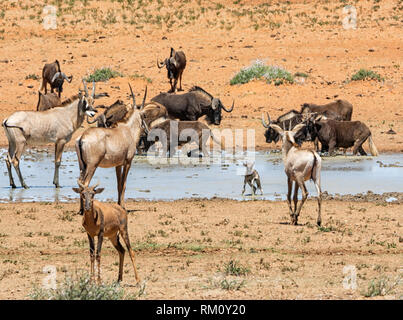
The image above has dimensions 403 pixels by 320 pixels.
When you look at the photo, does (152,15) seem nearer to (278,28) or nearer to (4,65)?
(278,28)

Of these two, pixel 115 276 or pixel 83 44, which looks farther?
pixel 83 44

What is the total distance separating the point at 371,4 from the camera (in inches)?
1721

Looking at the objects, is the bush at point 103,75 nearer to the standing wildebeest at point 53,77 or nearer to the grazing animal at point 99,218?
the standing wildebeest at point 53,77

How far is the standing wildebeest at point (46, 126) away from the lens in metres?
15.5

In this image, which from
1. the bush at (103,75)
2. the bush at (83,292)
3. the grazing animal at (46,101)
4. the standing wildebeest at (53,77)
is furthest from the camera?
the bush at (103,75)

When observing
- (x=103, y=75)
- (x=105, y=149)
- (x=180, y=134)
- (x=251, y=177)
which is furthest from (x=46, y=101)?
(x=105, y=149)

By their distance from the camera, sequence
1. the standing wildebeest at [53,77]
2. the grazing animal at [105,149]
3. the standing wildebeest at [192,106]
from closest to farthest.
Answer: the grazing animal at [105,149]
the standing wildebeest at [192,106]
the standing wildebeest at [53,77]

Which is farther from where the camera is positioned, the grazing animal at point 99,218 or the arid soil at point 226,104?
the arid soil at point 226,104

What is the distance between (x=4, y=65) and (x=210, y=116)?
13357mm

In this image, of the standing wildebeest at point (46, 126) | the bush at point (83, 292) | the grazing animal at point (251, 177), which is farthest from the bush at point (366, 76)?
the bush at point (83, 292)

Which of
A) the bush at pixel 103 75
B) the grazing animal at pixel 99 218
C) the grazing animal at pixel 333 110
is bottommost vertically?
the grazing animal at pixel 333 110

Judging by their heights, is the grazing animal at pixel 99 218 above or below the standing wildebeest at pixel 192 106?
above

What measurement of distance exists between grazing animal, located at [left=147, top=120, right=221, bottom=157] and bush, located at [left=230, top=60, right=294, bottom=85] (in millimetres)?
9657
